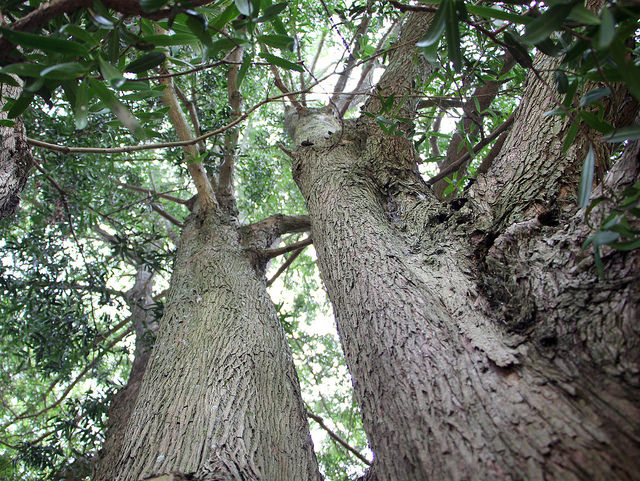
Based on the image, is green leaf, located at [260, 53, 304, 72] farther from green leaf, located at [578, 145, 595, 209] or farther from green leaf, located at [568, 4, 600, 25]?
green leaf, located at [578, 145, 595, 209]

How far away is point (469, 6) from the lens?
3.52ft

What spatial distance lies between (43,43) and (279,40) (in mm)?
560

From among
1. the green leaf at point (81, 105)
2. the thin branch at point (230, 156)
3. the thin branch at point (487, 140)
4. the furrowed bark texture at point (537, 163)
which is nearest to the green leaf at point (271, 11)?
the green leaf at point (81, 105)

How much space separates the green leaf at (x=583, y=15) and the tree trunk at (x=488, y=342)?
0.55m

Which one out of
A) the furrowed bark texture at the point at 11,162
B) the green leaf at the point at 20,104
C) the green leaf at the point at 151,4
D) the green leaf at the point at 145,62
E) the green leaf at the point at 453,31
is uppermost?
the furrowed bark texture at the point at 11,162

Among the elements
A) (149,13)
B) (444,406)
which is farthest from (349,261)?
(149,13)

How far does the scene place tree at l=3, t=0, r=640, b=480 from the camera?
2.70ft

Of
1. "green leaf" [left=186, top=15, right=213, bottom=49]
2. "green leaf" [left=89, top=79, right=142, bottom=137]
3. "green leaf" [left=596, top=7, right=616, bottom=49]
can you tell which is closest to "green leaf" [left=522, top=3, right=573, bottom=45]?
"green leaf" [left=596, top=7, right=616, bottom=49]

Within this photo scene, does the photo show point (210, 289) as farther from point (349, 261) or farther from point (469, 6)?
point (469, 6)

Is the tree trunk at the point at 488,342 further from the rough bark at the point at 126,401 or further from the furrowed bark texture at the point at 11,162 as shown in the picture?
the rough bark at the point at 126,401

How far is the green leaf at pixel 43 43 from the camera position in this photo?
0.80 metres

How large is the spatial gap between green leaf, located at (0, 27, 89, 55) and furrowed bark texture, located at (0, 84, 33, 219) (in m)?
0.78

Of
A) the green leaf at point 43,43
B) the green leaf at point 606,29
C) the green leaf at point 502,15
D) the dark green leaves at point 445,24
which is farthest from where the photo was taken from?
the green leaf at point 502,15

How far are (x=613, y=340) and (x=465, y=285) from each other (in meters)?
0.49
